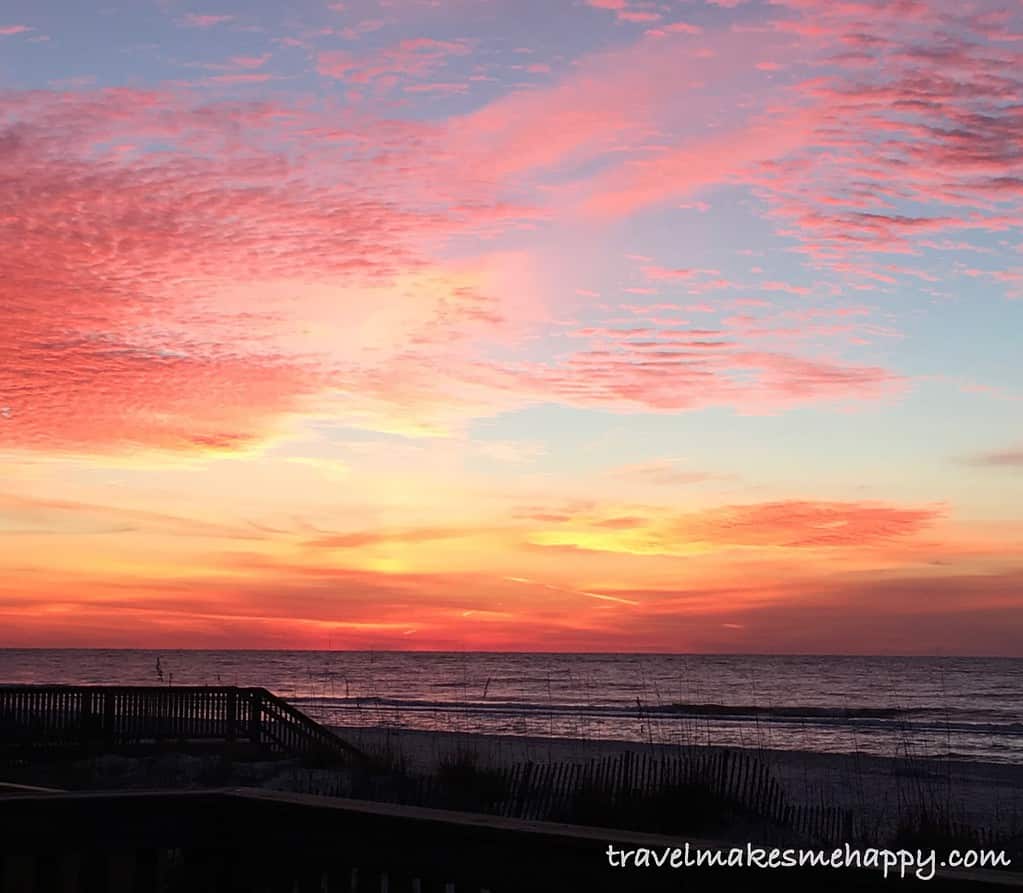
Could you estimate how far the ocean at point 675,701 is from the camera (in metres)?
47.7

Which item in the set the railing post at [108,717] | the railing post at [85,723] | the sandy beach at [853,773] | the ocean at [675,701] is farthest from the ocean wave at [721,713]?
the railing post at [85,723]

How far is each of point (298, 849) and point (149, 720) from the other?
74.6 ft

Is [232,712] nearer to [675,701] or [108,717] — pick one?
[108,717]

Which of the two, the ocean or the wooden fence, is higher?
the wooden fence

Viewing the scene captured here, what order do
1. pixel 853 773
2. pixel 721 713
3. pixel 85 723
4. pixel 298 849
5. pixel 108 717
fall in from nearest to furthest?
pixel 298 849, pixel 85 723, pixel 108 717, pixel 853 773, pixel 721 713

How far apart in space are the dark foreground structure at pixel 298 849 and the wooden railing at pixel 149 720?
2110 centimetres

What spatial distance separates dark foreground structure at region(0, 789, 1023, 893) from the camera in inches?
110

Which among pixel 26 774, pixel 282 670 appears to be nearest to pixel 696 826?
pixel 26 774

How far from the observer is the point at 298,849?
11.3ft

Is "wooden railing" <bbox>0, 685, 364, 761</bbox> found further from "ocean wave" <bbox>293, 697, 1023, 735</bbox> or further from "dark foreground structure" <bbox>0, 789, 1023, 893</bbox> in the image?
"ocean wave" <bbox>293, 697, 1023, 735</bbox>

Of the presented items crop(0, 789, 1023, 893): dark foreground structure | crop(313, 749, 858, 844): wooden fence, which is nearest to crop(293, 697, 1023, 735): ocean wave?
crop(313, 749, 858, 844): wooden fence

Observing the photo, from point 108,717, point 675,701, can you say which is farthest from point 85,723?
point 675,701

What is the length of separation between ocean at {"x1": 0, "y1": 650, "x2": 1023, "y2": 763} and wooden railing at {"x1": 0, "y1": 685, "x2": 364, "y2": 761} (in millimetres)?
17378

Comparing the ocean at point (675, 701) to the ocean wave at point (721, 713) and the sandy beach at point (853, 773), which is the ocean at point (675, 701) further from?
the sandy beach at point (853, 773)
